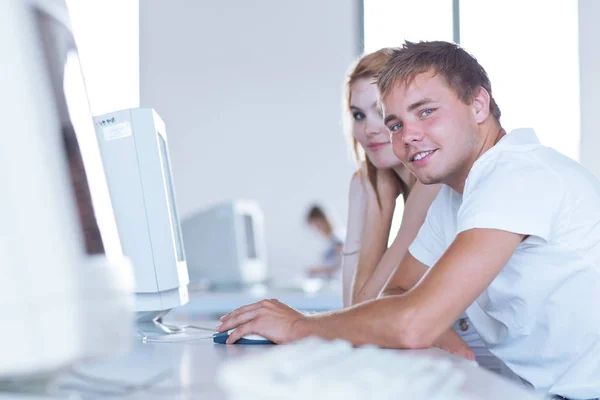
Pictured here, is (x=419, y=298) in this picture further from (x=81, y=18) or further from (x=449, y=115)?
(x=81, y=18)

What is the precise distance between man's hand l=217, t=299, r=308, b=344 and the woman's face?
95cm

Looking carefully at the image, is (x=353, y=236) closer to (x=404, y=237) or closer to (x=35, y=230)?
(x=404, y=237)

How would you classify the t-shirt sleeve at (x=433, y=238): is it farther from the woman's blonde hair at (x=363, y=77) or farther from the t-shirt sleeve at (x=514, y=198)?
the woman's blonde hair at (x=363, y=77)

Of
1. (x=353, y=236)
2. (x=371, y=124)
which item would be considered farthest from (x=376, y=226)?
(x=371, y=124)

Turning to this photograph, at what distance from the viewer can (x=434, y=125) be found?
1.49 m

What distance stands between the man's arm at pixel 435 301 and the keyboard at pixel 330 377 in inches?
19.4

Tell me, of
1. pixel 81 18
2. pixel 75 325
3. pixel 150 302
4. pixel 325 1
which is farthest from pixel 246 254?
pixel 75 325

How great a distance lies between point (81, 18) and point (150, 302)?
1.78 metres

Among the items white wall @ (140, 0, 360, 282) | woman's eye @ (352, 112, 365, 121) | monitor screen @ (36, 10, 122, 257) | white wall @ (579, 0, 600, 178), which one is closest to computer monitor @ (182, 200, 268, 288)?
woman's eye @ (352, 112, 365, 121)

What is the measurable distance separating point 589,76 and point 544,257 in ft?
15.3

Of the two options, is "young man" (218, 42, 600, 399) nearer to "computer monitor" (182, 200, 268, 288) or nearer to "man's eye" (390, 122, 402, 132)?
"man's eye" (390, 122, 402, 132)

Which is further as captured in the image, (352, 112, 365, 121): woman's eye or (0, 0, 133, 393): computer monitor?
(352, 112, 365, 121): woman's eye

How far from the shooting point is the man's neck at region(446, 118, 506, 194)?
1.53 m

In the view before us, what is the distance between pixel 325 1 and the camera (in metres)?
6.71
